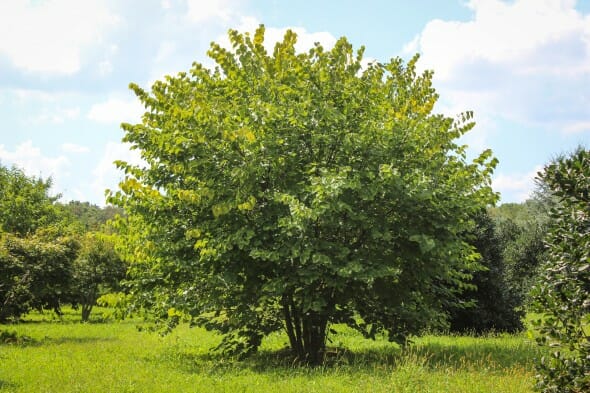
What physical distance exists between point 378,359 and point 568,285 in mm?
6115

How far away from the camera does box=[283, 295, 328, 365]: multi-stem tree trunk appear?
→ 10875mm

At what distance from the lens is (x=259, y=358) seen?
39.1 feet

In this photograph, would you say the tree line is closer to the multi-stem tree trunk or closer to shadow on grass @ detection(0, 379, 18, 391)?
shadow on grass @ detection(0, 379, 18, 391)

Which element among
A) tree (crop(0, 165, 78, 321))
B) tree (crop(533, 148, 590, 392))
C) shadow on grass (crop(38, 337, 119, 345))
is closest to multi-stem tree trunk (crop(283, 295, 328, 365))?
tree (crop(533, 148, 590, 392))

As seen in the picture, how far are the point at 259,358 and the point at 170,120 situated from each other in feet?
16.7

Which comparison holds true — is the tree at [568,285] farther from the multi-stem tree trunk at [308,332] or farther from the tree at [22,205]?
the tree at [22,205]

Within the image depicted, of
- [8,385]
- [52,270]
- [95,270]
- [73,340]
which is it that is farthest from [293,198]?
[95,270]

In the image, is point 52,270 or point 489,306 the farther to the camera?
point 489,306

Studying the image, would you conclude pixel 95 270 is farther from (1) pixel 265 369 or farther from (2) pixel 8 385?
(1) pixel 265 369

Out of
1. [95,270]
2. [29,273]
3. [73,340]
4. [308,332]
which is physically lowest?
[73,340]

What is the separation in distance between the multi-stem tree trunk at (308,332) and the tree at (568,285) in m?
5.41

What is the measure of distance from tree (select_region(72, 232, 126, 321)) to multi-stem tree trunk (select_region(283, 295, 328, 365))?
15.8 meters

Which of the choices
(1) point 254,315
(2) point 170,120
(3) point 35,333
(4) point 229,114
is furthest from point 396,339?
(3) point 35,333

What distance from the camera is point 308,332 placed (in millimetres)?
11125
